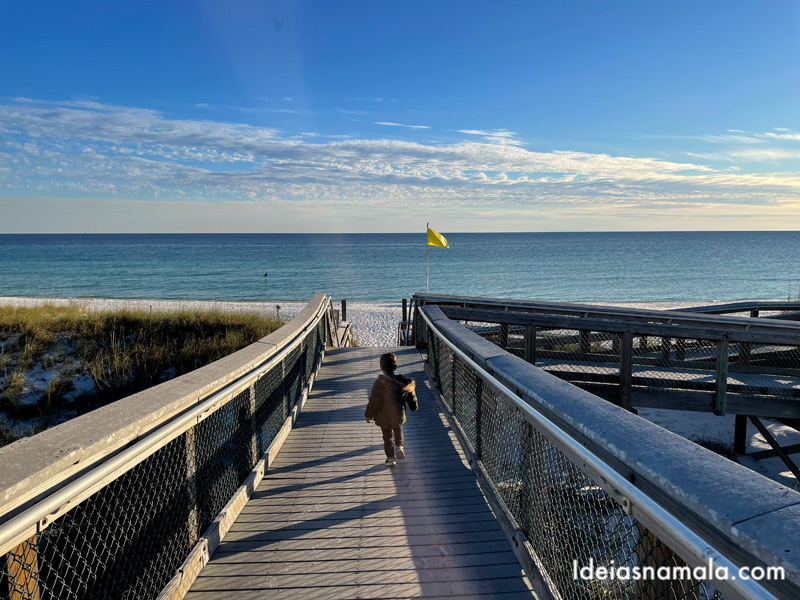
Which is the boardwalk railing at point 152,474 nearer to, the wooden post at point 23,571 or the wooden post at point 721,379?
the wooden post at point 23,571

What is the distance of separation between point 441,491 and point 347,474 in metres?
0.94

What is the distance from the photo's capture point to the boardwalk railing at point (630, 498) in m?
1.44

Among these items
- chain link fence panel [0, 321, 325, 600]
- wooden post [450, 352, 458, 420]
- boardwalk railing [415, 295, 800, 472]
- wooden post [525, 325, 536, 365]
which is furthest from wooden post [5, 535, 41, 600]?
wooden post [525, 325, 536, 365]

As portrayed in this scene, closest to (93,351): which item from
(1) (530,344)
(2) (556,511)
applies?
(1) (530,344)

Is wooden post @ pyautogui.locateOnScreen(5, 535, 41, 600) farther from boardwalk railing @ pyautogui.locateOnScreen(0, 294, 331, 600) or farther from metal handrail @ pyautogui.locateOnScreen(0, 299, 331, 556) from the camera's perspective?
metal handrail @ pyautogui.locateOnScreen(0, 299, 331, 556)

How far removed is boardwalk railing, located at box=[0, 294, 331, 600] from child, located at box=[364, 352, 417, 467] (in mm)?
1096

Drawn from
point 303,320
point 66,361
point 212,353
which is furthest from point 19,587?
point 66,361

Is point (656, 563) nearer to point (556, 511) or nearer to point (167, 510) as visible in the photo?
point (556, 511)

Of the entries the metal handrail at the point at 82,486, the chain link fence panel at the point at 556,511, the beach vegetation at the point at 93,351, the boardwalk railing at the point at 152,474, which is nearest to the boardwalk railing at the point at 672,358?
the chain link fence panel at the point at 556,511

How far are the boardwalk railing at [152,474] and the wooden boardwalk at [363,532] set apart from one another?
239 mm

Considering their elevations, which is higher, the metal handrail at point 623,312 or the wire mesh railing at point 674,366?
the metal handrail at point 623,312

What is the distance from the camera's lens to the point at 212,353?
13.1m

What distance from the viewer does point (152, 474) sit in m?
3.81

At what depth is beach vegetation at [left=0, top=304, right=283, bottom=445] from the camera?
1098cm
